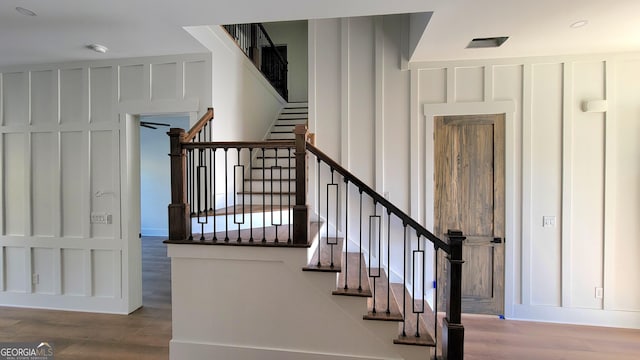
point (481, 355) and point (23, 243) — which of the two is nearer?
point (481, 355)

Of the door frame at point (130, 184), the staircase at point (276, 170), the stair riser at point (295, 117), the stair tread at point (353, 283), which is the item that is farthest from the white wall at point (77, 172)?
the stair tread at point (353, 283)

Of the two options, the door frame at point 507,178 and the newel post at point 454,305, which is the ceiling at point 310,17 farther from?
the newel post at point 454,305

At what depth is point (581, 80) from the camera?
10.5 feet

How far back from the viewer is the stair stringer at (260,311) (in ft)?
7.80

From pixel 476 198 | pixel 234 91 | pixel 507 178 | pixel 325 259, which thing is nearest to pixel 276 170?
pixel 234 91

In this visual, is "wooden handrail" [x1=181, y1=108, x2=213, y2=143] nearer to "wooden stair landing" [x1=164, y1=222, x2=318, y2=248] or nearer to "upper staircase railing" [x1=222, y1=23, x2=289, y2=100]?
"wooden stair landing" [x1=164, y1=222, x2=318, y2=248]

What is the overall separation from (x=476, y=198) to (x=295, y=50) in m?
5.50

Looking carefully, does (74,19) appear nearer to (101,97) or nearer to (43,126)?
(101,97)

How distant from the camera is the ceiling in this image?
2260 millimetres

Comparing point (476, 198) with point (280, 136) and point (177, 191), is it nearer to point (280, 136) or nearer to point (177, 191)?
point (280, 136)

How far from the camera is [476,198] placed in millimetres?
3314

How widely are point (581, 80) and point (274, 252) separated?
12.1 feet

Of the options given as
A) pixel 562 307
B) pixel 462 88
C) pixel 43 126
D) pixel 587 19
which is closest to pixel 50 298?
pixel 43 126

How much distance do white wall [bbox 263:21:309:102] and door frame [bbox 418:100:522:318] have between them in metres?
4.15
